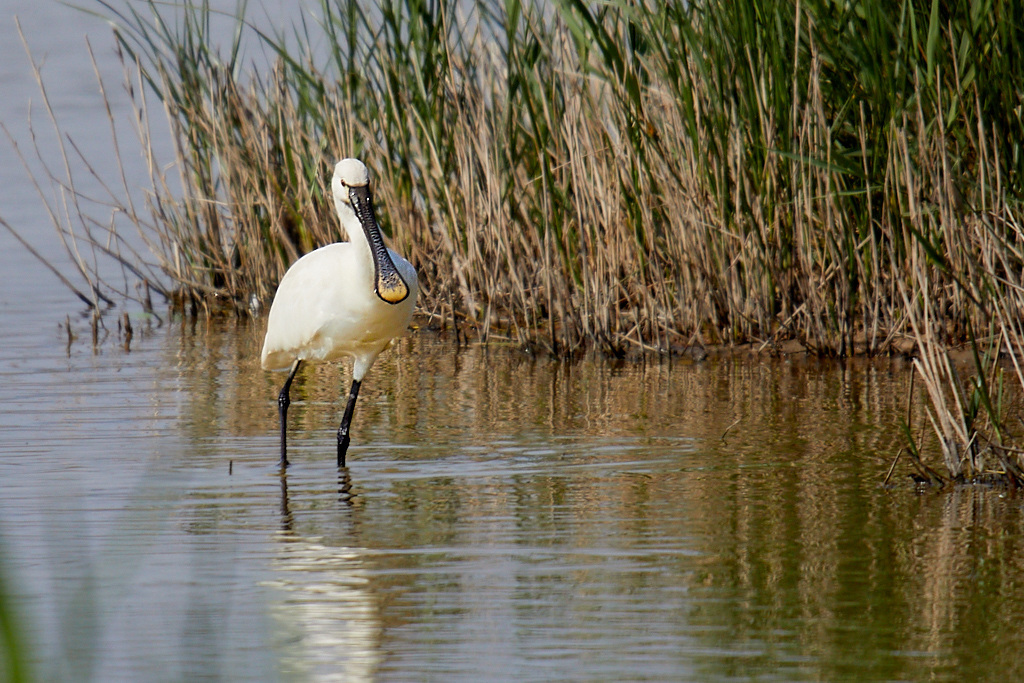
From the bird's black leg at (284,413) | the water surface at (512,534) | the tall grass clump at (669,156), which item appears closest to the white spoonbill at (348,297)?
the bird's black leg at (284,413)

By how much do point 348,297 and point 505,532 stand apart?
1.86 metres

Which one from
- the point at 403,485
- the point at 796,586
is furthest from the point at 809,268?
the point at 796,586

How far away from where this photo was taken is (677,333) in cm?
845

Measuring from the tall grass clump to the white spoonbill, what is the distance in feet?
5.45

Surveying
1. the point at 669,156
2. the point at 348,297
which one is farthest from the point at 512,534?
the point at 669,156

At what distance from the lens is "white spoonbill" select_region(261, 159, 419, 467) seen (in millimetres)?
6504

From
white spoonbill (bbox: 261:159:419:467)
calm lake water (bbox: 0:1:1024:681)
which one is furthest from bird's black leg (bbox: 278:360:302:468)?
calm lake water (bbox: 0:1:1024:681)

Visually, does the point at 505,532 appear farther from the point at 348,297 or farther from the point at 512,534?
the point at 348,297

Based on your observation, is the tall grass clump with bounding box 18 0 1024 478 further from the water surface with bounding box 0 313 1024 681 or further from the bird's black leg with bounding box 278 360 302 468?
the bird's black leg with bounding box 278 360 302 468

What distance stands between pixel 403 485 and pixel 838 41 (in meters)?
2.92

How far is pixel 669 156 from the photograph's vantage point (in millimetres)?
7977

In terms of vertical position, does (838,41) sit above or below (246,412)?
above

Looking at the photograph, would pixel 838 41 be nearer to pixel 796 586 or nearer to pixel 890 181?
pixel 890 181

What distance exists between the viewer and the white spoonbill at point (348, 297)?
21.3ft
